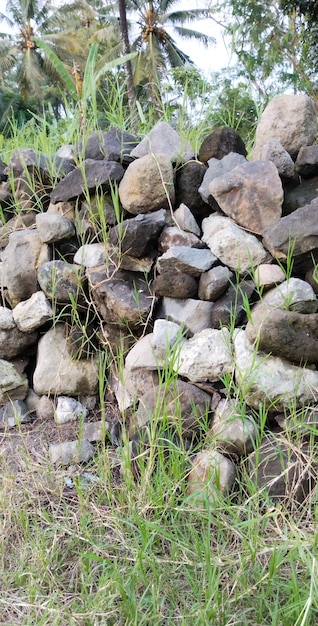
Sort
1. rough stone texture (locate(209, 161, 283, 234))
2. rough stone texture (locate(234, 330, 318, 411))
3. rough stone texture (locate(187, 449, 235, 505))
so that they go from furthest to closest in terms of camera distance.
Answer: rough stone texture (locate(209, 161, 283, 234)) → rough stone texture (locate(234, 330, 318, 411)) → rough stone texture (locate(187, 449, 235, 505))

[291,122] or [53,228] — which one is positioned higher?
[291,122]

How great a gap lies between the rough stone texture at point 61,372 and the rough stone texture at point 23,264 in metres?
0.22

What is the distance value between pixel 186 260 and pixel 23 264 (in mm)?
743

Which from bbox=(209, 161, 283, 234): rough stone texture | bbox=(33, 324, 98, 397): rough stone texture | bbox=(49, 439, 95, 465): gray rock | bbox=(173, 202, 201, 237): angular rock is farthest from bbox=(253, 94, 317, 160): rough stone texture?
bbox=(49, 439, 95, 465): gray rock

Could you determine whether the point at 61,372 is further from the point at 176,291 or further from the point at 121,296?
the point at 176,291

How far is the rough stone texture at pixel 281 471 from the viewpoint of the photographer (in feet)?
→ 4.77

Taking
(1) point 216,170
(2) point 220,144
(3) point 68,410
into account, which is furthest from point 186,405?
(2) point 220,144

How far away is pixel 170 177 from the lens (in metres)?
1.95

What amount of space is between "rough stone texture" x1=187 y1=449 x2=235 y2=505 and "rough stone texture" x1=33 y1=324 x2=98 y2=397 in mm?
619

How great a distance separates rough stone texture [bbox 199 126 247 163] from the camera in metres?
2.04

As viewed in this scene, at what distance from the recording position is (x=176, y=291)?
184cm

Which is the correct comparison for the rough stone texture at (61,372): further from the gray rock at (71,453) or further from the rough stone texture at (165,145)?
the rough stone texture at (165,145)

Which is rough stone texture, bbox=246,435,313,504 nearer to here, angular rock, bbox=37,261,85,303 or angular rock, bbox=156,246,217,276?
angular rock, bbox=156,246,217,276

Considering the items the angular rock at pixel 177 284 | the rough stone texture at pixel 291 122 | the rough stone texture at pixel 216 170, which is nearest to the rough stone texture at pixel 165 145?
the rough stone texture at pixel 216 170
